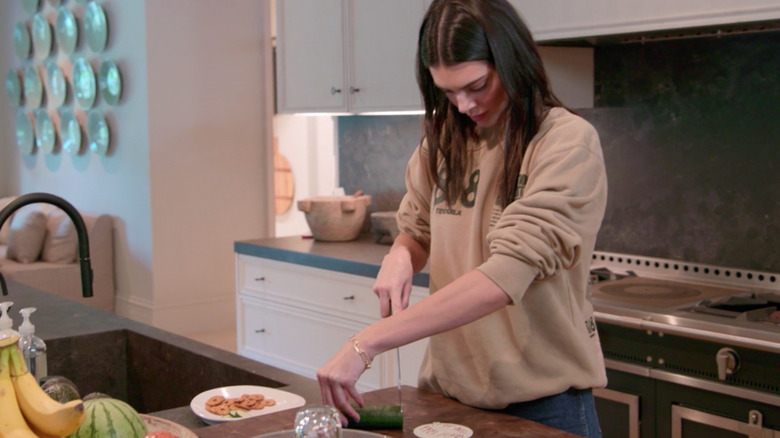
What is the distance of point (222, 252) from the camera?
623 cm

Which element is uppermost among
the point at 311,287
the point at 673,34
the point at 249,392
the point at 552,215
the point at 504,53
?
the point at 673,34

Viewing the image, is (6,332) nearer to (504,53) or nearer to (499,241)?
(499,241)

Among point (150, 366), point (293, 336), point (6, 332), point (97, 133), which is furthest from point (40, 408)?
point (97, 133)

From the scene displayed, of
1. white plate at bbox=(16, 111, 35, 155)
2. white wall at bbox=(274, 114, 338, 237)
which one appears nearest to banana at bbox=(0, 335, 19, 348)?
white wall at bbox=(274, 114, 338, 237)

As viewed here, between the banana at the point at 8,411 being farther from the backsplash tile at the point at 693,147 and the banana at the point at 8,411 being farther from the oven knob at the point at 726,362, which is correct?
the backsplash tile at the point at 693,147

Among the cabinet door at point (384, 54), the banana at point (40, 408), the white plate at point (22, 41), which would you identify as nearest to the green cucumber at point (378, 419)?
the banana at point (40, 408)

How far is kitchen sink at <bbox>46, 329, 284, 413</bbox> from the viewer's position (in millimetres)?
2168

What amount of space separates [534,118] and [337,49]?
8.31ft

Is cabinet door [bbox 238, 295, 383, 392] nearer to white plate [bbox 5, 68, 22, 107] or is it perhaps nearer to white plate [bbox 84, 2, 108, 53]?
white plate [bbox 84, 2, 108, 53]

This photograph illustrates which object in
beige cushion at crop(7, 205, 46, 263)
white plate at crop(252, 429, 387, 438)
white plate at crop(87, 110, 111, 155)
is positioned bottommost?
beige cushion at crop(7, 205, 46, 263)

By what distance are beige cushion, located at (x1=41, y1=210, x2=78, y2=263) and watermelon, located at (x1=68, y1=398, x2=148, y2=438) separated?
5254 millimetres

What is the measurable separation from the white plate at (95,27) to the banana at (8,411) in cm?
554

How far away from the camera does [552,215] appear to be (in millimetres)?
1446

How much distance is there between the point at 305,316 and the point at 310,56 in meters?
1.19
